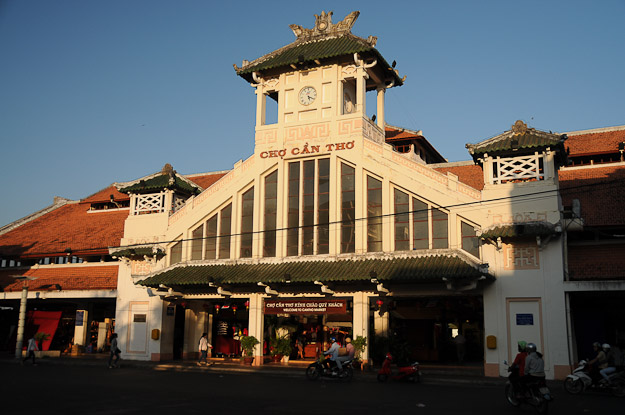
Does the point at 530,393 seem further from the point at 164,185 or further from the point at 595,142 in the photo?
the point at 164,185

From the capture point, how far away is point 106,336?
35.1 meters

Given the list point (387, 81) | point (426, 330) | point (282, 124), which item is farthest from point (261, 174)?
point (426, 330)

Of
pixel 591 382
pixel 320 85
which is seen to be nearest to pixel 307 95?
pixel 320 85

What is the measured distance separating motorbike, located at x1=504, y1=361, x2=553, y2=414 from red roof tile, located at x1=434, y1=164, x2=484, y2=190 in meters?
16.8

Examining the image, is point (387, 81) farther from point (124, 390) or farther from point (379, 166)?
point (124, 390)

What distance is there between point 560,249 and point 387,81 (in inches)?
492

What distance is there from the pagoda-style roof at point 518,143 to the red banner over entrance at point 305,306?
8.55m

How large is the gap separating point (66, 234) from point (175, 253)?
36.8ft

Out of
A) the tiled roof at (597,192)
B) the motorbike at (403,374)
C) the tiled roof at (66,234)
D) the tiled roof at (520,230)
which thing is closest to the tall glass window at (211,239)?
the tiled roof at (66,234)

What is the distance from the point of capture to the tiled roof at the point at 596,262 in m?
21.5

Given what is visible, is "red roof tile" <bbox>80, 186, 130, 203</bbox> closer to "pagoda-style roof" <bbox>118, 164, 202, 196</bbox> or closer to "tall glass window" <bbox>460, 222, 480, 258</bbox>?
"pagoda-style roof" <bbox>118, 164, 202, 196</bbox>

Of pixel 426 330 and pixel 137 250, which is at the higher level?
pixel 137 250

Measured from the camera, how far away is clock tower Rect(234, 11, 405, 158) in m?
26.9

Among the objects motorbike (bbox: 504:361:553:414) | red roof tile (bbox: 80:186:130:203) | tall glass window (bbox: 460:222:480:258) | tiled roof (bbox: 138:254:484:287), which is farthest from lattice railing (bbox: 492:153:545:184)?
red roof tile (bbox: 80:186:130:203)
